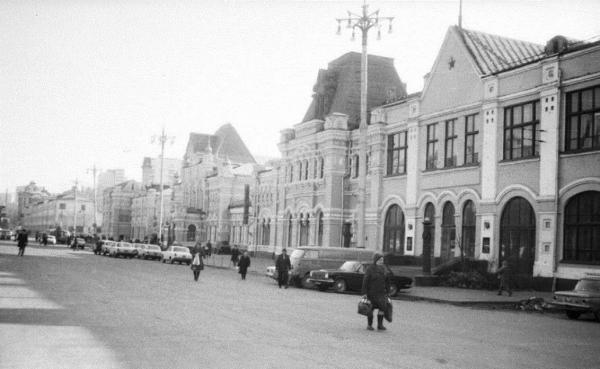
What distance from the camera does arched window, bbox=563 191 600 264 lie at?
27.3 meters

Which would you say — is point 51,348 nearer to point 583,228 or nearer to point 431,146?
point 583,228

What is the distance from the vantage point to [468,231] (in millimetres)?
35188

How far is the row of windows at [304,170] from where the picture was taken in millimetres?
52344

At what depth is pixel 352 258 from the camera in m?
31.1

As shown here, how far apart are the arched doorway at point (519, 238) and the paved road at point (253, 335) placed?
1028cm

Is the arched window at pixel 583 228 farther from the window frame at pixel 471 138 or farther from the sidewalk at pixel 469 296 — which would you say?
the window frame at pixel 471 138

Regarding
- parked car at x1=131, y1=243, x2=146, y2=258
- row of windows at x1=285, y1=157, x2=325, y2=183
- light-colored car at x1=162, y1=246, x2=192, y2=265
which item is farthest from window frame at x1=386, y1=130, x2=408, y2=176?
parked car at x1=131, y1=243, x2=146, y2=258

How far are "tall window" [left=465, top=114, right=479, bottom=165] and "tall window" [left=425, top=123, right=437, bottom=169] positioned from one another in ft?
9.53

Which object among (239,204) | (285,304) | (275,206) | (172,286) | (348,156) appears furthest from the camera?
(239,204)

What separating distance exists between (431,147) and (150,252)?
2972cm

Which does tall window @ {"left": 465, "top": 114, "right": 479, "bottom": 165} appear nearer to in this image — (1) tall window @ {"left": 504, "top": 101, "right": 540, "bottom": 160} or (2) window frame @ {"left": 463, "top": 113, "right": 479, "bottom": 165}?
(2) window frame @ {"left": 463, "top": 113, "right": 479, "bottom": 165}

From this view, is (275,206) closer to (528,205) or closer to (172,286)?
(528,205)

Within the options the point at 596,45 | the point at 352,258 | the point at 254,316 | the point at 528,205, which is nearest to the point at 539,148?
the point at 528,205

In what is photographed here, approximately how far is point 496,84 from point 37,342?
28381 millimetres
